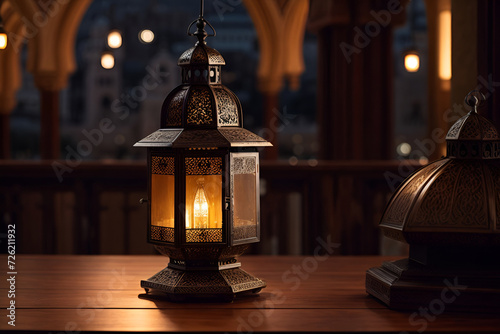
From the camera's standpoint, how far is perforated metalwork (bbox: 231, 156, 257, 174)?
7.05 ft

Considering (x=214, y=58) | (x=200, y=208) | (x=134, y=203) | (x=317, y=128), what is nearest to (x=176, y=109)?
(x=214, y=58)

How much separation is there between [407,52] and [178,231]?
894 cm

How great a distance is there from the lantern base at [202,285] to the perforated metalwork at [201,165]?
31 centimetres

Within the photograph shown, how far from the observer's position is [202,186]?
2.15 meters

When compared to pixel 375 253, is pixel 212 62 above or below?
above

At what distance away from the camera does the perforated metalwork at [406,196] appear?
2.06 meters

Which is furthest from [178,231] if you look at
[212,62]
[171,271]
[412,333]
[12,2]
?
[12,2]

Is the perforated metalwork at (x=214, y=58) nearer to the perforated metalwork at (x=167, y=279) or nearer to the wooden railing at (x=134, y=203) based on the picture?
the perforated metalwork at (x=167, y=279)

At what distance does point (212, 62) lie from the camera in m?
2.22

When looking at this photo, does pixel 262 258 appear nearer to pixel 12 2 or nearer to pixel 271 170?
pixel 271 170

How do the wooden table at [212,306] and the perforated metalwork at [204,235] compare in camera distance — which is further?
the perforated metalwork at [204,235]
